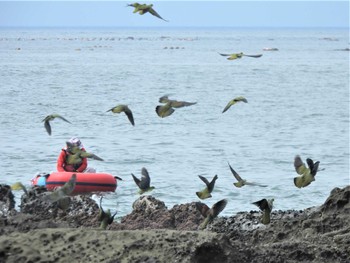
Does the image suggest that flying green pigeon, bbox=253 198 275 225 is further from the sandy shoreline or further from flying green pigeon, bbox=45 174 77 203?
flying green pigeon, bbox=45 174 77 203

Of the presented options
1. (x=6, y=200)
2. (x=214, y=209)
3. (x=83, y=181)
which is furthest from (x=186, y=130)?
(x=214, y=209)

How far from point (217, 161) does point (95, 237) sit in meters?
18.5

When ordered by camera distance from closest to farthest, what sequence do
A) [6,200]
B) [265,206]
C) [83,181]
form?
1. [265,206]
2. [6,200]
3. [83,181]

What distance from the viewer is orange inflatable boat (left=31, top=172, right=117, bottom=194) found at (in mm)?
16156

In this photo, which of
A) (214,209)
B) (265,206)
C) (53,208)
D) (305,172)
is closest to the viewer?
(214,209)

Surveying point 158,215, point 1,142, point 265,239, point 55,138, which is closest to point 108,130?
point 55,138

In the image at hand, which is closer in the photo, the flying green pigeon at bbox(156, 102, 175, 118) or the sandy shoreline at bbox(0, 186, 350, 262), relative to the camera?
the sandy shoreline at bbox(0, 186, 350, 262)

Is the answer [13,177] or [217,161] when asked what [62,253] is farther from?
[217,161]

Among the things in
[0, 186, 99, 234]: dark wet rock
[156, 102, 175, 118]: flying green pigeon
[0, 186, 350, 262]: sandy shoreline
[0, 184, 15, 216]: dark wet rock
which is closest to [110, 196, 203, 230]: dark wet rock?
[0, 186, 99, 234]: dark wet rock

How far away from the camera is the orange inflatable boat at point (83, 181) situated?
636 inches

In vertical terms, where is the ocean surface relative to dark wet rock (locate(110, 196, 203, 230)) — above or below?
below

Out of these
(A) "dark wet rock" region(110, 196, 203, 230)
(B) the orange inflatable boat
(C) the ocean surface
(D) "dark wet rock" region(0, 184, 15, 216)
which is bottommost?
(C) the ocean surface

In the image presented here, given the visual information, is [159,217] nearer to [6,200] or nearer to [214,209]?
[6,200]

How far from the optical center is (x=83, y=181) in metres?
16.9
